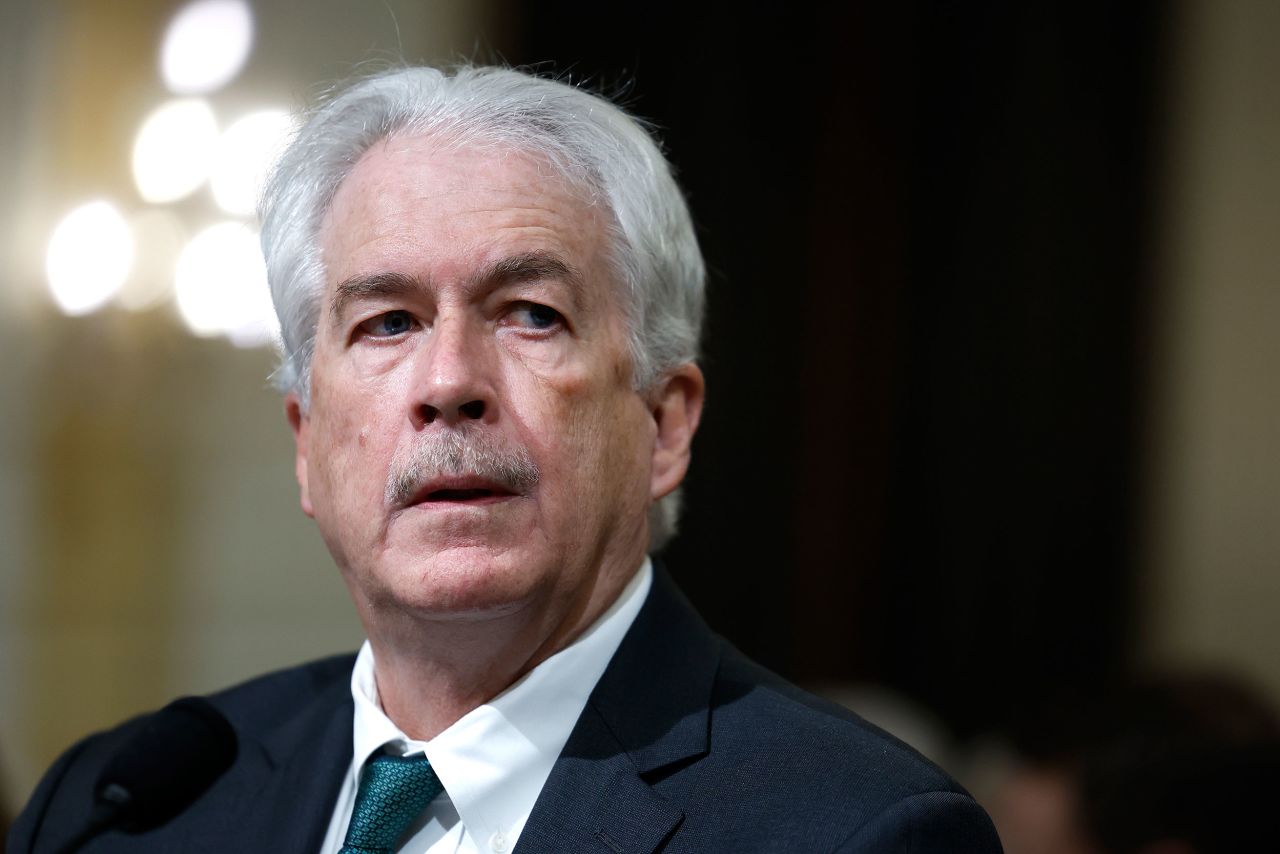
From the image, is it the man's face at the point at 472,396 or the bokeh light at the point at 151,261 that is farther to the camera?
the bokeh light at the point at 151,261

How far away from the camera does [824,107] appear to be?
5434 millimetres

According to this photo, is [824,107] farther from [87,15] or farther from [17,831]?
[17,831]

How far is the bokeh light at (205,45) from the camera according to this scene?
482 centimetres

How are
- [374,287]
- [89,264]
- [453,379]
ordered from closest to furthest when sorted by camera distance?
[453,379]
[374,287]
[89,264]

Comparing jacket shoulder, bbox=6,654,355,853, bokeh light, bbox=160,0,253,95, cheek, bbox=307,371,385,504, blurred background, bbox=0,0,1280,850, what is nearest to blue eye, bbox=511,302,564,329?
cheek, bbox=307,371,385,504

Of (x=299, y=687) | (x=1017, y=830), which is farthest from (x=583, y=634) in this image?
(x=1017, y=830)

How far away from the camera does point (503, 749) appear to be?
1.90 m

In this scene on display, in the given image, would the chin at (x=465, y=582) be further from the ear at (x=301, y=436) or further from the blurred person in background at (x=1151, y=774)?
the blurred person in background at (x=1151, y=774)

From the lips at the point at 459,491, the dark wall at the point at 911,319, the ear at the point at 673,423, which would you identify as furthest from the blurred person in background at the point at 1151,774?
the dark wall at the point at 911,319

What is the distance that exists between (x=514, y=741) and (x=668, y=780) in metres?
0.21

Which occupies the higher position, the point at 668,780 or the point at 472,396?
the point at 472,396

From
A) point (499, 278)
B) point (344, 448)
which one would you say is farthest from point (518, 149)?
point (344, 448)

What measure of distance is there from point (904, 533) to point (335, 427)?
12.2 ft

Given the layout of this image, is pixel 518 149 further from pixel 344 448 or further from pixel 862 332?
pixel 862 332
